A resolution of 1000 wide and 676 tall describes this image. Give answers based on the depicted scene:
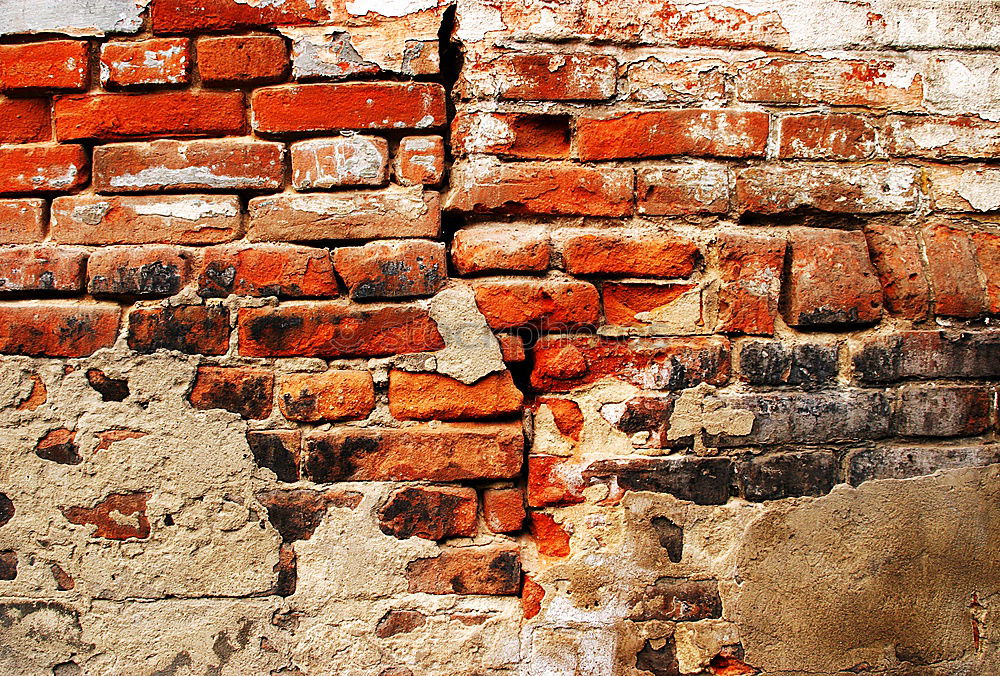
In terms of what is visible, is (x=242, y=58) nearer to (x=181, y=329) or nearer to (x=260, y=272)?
(x=260, y=272)

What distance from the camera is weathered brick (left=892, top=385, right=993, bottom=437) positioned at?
1.28 metres

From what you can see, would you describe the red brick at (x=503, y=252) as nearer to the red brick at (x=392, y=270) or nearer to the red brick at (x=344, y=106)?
the red brick at (x=392, y=270)

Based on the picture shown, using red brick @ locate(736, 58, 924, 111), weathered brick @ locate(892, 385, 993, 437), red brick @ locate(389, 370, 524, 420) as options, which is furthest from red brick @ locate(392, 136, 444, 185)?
weathered brick @ locate(892, 385, 993, 437)

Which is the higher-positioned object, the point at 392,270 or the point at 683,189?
the point at 683,189

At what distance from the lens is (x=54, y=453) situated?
1.24 meters

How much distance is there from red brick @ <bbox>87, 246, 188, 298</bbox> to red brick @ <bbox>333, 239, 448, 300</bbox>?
0.96 feet

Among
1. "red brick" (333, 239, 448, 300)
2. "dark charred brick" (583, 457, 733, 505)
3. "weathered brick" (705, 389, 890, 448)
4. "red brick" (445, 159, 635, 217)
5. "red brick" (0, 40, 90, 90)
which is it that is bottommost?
"dark charred brick" (583, 457, 733, 505)

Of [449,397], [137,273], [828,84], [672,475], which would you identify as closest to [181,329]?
[137,273]

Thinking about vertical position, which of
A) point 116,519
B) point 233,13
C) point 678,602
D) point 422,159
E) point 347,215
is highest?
point 233,13

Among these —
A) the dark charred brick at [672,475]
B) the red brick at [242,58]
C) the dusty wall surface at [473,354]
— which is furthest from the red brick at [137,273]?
the dark charred brick at [672,475]

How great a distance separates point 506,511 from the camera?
1.25m

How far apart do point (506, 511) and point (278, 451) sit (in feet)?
1.40

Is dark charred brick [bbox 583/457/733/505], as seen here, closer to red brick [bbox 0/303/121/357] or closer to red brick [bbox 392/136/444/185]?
red brick [bbox 392/136/444/185]

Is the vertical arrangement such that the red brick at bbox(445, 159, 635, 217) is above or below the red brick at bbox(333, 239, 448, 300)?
above
